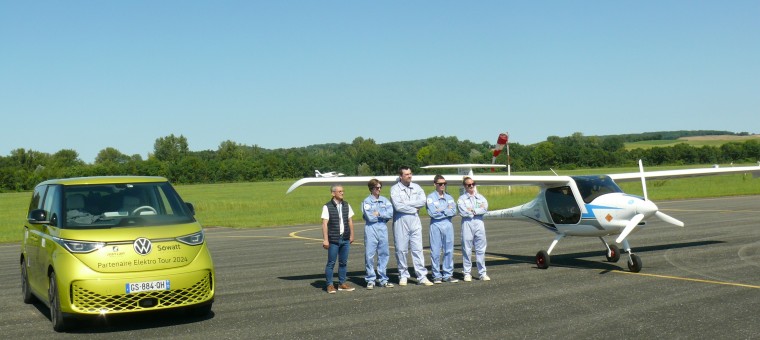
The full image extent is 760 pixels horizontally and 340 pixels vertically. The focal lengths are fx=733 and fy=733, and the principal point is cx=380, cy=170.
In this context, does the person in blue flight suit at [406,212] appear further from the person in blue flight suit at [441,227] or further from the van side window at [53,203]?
the van side window at [53,203]

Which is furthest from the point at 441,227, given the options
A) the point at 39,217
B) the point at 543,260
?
the point at 39,217

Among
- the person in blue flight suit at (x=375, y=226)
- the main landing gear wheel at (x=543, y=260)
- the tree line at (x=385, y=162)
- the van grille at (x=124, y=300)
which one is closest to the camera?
the van grille at (x=124, y=300)

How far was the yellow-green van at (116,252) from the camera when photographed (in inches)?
338

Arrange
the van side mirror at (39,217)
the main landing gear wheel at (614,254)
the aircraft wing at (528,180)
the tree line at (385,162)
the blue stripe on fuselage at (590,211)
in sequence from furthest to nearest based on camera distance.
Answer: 1. the tree line at (385,162)
2. the aircraft wing at (528,180)
3. the main landing gear wheel at (614,254)
4. the blue stripe on fuselage at (590,211)
5. the van side mirror at (39,217)

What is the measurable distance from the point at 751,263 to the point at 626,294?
4.67 meters

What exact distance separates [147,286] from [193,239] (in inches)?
33.5

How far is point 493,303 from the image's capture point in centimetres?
1042

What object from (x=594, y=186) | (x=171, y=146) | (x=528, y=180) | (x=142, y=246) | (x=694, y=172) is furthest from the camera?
(x=171, y=146)

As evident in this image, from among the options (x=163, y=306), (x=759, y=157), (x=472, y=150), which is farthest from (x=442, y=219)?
(x=472, y=150)

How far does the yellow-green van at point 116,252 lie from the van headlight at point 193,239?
0.04 feet

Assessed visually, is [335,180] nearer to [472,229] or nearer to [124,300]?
[472,229]

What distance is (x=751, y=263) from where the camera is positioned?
46.4 ft

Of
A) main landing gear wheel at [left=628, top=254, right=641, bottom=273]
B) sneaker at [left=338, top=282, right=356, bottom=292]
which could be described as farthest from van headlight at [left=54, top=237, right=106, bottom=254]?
main landing gear wheel at [left=628, top=254, right=641, bottom=273]

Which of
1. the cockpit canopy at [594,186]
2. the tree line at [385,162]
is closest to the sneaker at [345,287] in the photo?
the cockpit canopy at [594,186]
